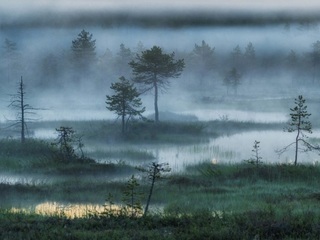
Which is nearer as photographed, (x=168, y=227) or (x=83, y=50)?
(x=168, y=227)

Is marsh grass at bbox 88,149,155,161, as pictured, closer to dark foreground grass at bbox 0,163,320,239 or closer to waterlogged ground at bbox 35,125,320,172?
waterlogged ground at bbox 35,125,320,172

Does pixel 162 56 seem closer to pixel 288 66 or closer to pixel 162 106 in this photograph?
pixel 162 106

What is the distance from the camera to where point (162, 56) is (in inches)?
1909

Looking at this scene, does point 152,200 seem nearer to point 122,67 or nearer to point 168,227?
point 168,227

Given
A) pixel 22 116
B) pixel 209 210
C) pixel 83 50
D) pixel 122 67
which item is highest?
pixel 83 50

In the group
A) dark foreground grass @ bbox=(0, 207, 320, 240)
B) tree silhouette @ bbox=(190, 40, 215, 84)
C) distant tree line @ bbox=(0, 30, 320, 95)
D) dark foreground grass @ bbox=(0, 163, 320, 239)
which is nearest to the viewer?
dark foreground grass @ bbox=(0, 207, 320, 240)

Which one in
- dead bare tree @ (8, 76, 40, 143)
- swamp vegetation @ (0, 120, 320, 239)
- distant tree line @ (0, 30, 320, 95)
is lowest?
swamp vegetation @ (0, 120, 320, 239)

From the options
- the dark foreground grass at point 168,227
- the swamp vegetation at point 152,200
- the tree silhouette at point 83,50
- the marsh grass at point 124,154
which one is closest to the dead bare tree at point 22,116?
the swamp vegetation at point 152,200

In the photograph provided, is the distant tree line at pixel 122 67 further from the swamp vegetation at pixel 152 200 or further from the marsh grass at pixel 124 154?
the swamp vegetation at pixel 152 200

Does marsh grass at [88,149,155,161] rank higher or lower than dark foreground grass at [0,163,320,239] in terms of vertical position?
higher

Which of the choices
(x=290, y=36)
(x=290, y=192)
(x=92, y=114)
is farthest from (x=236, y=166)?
(x=290, y=36)

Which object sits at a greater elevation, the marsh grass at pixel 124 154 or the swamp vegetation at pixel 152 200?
the marsh grass at pixel 124 154

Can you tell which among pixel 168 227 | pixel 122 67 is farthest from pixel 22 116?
pixel 122 67

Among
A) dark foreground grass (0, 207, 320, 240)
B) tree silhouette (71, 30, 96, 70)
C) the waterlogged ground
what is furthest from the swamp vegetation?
tree silhouette (71, 30, 96, 70)
